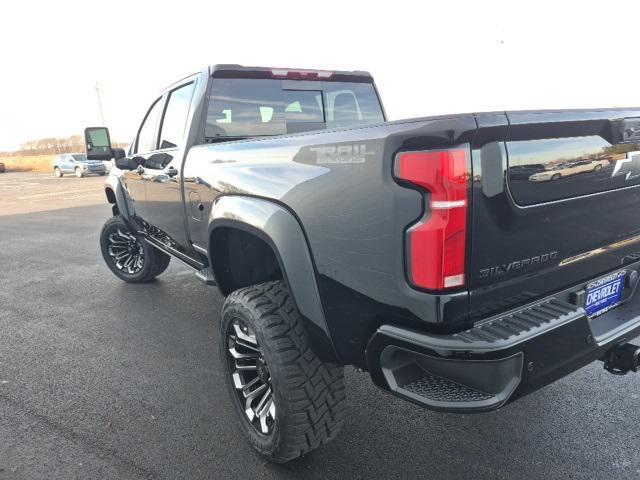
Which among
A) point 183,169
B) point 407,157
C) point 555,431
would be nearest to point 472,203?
point 407,157

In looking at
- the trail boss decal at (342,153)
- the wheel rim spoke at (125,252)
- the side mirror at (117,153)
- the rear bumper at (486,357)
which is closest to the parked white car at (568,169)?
the rear bumper at (486,357)

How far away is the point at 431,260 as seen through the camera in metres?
1.50

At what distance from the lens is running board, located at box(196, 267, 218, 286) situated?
10.00ft

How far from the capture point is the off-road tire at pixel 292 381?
203 cm

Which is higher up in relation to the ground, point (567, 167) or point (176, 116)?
point (176, 116)

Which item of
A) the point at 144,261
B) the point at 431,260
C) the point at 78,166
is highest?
the point at 431,260

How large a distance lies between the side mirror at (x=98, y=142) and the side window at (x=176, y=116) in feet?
2.89

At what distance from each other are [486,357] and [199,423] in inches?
70.6

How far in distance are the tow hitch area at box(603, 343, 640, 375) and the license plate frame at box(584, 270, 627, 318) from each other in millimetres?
173

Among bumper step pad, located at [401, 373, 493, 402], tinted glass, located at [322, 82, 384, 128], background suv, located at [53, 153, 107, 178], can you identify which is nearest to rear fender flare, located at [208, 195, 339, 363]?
bumper step pad, located at [401, 373, 493, 402]

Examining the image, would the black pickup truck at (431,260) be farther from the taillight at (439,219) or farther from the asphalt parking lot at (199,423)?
the asphalt parking lot at (199,423)

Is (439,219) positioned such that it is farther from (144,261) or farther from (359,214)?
(144,261)

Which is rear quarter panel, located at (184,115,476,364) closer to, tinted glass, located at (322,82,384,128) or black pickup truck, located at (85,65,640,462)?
black pickup truck, located at (85,65,640,462)

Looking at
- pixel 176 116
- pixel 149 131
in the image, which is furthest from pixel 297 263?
pixel 149 131
